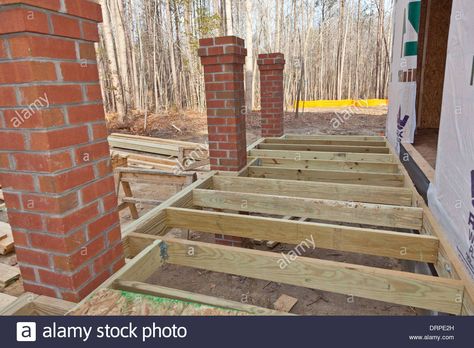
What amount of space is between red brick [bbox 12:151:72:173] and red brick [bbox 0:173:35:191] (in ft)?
0.17

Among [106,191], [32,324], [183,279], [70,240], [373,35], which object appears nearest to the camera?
[32,324]

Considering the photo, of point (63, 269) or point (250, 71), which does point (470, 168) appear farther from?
point (250, 71)

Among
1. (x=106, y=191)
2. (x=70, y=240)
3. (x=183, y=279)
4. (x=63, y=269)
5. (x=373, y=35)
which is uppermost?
(x=373, y=35)

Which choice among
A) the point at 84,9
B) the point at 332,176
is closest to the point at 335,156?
the point at 332,176

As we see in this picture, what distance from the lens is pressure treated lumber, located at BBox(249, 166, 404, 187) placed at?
413cm

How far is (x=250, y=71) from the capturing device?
15086 mm

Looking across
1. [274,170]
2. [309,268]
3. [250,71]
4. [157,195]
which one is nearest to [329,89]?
[250,71]

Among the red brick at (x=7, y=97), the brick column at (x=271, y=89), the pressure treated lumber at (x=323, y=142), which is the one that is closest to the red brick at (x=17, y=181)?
the red brick at (x=7, y=97)

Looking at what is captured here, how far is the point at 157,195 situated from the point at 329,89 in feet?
49.8

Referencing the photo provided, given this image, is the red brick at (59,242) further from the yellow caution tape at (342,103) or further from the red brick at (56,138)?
the yellow caution tape at (342,103)

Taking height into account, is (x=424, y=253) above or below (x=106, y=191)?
A: below

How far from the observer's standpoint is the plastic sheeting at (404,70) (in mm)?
4562

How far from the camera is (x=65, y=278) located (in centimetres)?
193

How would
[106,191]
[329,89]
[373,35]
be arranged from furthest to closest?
[373,35] < [329,89] < [106,191]
